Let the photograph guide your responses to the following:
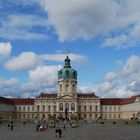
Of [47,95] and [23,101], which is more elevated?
[47,95]

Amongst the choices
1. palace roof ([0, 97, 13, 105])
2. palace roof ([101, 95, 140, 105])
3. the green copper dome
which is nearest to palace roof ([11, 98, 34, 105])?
palace roof ([0, 97, 13, 105])

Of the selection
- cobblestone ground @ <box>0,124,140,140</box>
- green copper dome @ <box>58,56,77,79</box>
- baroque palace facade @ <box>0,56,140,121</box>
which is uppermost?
green copper dome @ <box>58,56,77,79</box>

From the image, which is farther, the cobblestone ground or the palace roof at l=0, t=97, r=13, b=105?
the palace roof at l=0, t=97, r=13, b=105

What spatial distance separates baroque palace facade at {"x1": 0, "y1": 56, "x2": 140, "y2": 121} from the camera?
150 meters

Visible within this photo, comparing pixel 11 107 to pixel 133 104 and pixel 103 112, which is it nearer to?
pixel 103 112

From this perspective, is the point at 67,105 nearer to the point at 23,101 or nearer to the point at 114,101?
the point at 23,101

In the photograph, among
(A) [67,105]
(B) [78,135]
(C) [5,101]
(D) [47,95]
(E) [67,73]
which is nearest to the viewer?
(B) [78,135]

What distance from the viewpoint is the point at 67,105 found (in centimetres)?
15088

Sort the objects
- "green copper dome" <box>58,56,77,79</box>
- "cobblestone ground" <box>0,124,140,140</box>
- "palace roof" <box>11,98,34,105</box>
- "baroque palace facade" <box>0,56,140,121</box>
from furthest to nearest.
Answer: "palace roof" <box>11,98,34,105</box> → "green copper dome" <box>58,56,77,79</box> → "baroque palace facade" <box>0,56,140,121</box> → "cobblestone ground" <box>0,124,140,140</box>

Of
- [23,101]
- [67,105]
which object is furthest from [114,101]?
[23,101]

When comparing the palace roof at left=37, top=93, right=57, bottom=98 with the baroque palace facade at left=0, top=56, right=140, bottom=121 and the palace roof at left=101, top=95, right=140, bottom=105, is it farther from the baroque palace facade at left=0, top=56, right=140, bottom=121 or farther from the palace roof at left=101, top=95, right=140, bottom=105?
the palace roof at left=101, top=95, right=140, bottom=105

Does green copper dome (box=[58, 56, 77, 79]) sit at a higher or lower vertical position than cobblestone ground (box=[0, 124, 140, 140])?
higher

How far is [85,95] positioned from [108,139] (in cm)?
12074

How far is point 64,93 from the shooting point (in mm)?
151500
